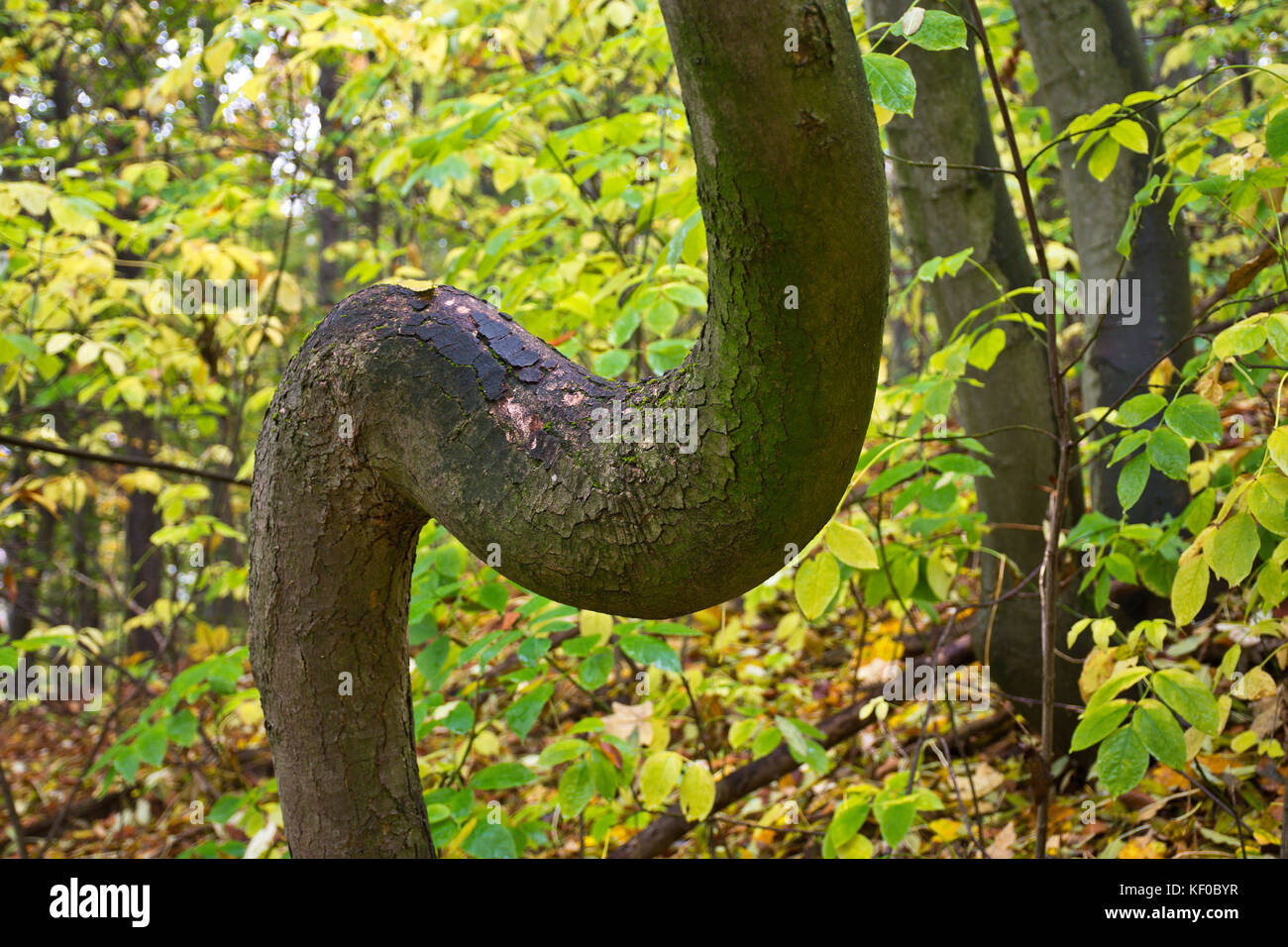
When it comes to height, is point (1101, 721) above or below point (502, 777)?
above

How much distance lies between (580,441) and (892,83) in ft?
2.74

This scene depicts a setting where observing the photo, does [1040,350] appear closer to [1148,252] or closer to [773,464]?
[1148,252]

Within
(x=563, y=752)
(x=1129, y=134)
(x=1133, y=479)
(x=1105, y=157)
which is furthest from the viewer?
(x=563, y=752)

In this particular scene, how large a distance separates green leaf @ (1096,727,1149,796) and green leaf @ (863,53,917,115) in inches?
44.2

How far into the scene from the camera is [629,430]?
0.94m

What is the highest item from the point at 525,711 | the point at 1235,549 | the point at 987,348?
the point at 987,348

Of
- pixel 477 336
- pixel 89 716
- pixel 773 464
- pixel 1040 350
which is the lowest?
pixel 89 716

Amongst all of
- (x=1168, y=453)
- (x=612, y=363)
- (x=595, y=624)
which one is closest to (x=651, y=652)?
(x=595, y=624)

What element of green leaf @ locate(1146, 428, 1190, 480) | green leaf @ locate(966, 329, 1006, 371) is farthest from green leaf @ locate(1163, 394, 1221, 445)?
green leaf @ locate(966, 329, 1006, 371)

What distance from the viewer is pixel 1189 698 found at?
4.94 feet

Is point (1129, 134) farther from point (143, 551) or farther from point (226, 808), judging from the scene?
point (143, 551)

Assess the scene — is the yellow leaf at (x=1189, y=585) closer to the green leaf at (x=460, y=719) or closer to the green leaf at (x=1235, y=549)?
the green leaf at (x=1235, y=549)
